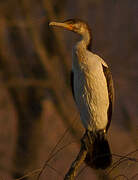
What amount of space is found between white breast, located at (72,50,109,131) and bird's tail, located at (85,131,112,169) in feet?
0.31

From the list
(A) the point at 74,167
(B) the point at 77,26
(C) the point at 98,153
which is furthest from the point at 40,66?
(A) the point at 74,167

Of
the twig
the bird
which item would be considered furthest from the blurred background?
the twig

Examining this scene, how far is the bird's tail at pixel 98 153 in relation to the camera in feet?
10.2

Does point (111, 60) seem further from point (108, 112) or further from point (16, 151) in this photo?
point (108, 112)

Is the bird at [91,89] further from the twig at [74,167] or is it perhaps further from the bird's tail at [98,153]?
the twig at [74,167]

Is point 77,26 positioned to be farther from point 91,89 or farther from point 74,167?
point 74,167

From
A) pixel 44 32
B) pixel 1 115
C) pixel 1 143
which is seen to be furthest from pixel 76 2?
pixel 1 115

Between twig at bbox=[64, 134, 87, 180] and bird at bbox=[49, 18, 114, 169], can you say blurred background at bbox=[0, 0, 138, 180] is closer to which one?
bird at bbox=[49, 18, 114, 169]

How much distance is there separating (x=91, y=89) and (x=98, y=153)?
36 cm

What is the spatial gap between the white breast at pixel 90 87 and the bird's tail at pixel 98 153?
0.09 m

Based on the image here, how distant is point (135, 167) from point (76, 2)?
12.2ft

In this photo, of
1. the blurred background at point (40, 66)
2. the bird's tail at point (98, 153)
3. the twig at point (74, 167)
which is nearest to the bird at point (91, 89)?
the bird's tail at point (98, 153)

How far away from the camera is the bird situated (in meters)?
3.15

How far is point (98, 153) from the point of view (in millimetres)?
3211
